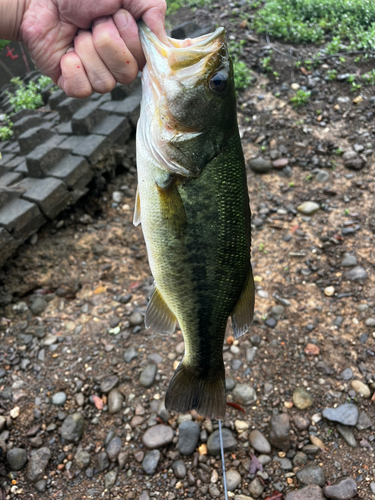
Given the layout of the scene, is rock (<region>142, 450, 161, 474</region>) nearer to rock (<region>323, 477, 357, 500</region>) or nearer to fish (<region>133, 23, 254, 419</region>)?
rock (<region>323, 477, 357, 500</region>)

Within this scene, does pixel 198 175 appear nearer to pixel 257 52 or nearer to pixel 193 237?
pixel 193 237

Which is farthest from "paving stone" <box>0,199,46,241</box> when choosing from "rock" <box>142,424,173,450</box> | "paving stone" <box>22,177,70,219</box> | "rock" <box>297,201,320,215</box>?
"rock" <box>297,201,320,215</box>

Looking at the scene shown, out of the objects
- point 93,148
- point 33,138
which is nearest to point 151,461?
point 93,148

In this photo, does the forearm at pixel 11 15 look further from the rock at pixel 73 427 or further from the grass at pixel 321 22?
the grass at pixel 321 22

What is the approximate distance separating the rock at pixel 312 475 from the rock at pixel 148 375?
1243mm

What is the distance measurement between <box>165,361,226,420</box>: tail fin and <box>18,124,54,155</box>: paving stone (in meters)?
3.95

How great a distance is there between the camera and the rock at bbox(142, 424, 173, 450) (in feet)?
9.05

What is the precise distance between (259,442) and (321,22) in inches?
212

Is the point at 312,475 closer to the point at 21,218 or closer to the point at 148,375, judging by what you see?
the point at 148,375

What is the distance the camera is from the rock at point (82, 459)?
274cm

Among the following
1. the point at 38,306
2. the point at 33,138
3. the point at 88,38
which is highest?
the point at 88,38

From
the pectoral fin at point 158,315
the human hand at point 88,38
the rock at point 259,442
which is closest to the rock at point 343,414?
the rock at point 259,442

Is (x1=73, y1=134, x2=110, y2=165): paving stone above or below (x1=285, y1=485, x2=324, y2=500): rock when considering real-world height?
above

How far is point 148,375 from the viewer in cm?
313
